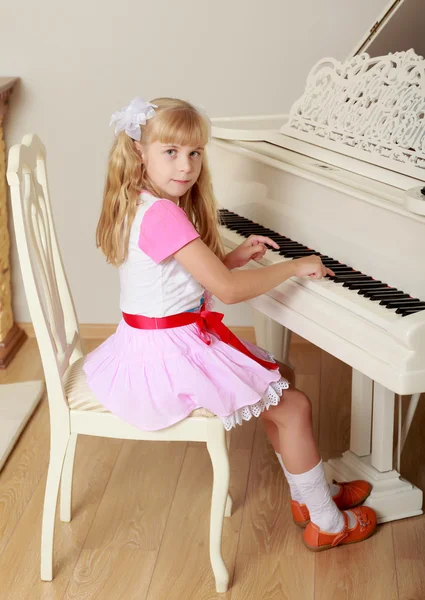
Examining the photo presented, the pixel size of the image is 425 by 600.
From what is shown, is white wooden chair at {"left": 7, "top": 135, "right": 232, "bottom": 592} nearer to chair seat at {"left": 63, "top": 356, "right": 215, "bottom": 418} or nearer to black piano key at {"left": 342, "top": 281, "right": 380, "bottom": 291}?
chair seat at {"left": 63, "top": 356, "right": 215, "bottom": 418}

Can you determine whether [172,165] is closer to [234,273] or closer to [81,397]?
[234,273]

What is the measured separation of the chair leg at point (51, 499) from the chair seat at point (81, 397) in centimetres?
9

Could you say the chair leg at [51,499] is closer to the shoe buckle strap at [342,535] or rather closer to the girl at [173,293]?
the girl at [173,293]

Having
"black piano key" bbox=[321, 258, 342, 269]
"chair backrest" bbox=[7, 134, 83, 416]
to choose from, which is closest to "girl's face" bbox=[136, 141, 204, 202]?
"chair backrest" bbox=[7, 134, 83, 416]

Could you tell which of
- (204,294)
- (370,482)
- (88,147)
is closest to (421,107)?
(204,294)

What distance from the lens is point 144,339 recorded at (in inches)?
84.9

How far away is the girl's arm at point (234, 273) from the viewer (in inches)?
80.9

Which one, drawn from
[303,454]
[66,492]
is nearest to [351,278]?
[303,454]

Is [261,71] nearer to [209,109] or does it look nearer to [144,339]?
[209,109]

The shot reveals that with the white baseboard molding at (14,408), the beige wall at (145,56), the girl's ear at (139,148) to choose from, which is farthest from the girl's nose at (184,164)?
the beige wall at (145,56)

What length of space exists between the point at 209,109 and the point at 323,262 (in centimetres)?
150

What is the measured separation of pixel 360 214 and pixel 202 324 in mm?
476

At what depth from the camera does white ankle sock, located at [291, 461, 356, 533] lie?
2275 mm

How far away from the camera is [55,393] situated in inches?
84.2
